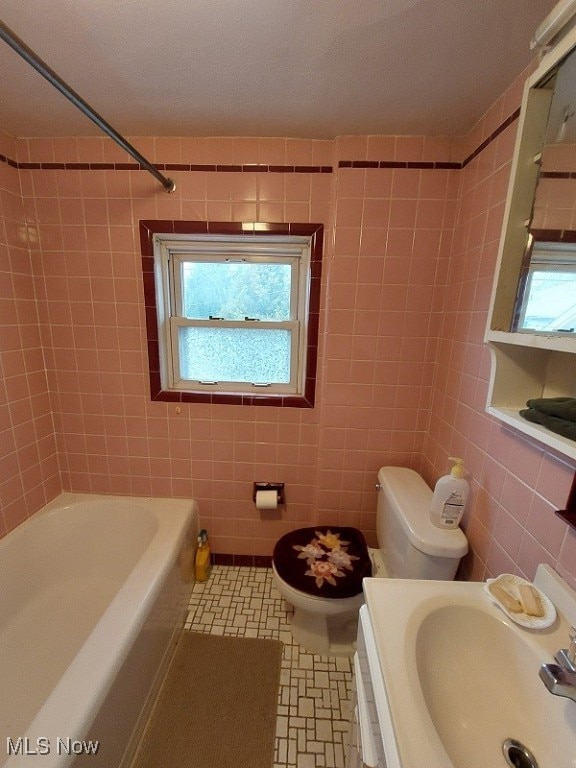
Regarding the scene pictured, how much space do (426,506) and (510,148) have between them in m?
1.26

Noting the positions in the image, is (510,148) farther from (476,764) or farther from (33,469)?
(33,469)

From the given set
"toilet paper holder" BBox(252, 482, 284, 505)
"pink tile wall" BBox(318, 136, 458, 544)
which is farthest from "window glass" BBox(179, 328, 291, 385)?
"toilet paper holder" BBox(252, 482, 284, 505)

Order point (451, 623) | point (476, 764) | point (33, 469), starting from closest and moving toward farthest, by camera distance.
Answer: point (476, 764)
point (451, 623)
point (33, 469)

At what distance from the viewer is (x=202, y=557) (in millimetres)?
1620

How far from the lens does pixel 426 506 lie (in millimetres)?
1188

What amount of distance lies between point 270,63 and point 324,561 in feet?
5.82

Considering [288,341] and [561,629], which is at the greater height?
[288,341]

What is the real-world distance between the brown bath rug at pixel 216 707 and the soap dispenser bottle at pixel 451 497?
0.95 metres

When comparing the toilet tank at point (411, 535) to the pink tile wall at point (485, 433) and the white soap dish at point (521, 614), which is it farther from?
the white soap dish at point (521, 614)

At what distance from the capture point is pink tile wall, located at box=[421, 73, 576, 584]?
759mm

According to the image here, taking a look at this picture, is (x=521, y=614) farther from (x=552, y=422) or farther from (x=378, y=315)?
(x=378, y=315)

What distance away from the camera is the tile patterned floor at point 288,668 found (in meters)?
1.04

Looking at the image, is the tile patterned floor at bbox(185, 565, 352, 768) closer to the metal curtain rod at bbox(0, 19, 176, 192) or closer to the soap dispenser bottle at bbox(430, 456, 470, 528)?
the soap dispenser bottle at bbox(430, 456, 470, 528)

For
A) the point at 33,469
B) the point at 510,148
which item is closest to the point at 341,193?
the point at 510,148
